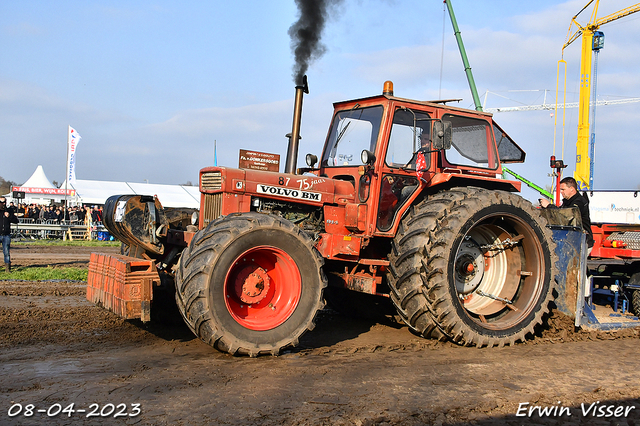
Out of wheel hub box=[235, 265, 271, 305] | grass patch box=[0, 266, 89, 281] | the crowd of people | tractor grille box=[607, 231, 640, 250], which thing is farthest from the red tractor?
the crowd of people

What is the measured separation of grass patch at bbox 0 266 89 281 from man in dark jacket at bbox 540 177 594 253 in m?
8.81

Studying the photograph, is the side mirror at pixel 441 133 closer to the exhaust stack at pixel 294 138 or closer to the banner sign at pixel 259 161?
the banner sign at pixel 259 161

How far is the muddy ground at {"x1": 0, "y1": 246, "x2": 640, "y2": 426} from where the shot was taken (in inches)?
141

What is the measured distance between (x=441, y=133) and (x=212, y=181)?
2552mm

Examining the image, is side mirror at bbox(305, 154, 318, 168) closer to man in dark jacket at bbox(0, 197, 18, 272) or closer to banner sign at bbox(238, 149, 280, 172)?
banner sign at bbox(238, 149, 280, 172)

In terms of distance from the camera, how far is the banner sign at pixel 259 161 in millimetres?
6219

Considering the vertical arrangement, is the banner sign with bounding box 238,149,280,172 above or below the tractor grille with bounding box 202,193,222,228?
above

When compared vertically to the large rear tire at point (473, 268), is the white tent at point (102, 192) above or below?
above

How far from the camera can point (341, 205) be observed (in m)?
6.23

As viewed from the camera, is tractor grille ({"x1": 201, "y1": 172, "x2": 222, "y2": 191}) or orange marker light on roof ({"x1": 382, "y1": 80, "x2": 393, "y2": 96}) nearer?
tractor grille ({"x1": 201, "y1": 172, "x2": 222, "y2": 191})

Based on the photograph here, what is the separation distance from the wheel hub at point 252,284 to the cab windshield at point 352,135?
2.00 m

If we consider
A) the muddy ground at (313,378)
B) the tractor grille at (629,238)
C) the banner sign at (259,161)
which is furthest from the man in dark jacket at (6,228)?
the tractor grille at (629,238)

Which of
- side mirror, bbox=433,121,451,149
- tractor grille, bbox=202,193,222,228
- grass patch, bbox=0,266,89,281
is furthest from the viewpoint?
grass patch, bbox=0,266,89,281

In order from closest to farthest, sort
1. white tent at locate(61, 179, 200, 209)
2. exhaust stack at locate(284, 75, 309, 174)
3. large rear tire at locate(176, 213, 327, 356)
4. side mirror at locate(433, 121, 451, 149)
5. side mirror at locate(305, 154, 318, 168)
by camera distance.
→ large rear tire at locate(176, 213, 327, 356), side mirror at locate(433, 121, 451, 149), side mirror at locate(305, 154, 318, 168), exhaust stack at locate(284, 75, 309, 174), white tent at locate(61, 179, 200, 209)
